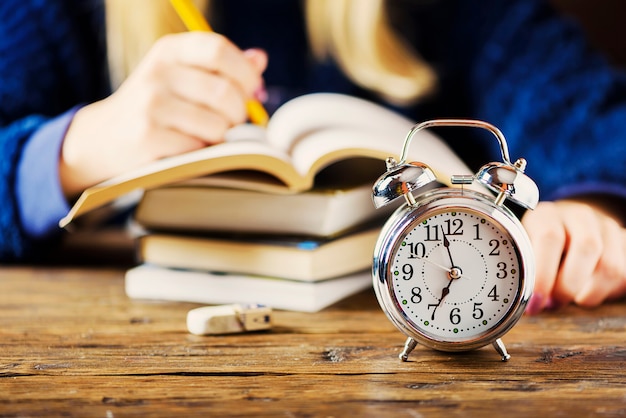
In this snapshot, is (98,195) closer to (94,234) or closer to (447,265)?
(447,265)

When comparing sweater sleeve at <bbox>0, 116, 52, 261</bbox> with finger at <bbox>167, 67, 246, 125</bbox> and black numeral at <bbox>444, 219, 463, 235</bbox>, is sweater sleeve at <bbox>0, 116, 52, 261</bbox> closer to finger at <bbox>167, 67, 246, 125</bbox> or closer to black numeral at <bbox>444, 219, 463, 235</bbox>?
finger at <bbox>167, 67, 246, 125</bbox>

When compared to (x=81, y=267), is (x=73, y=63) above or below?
above

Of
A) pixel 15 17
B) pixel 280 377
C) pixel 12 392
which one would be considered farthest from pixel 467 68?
pixel 12 392

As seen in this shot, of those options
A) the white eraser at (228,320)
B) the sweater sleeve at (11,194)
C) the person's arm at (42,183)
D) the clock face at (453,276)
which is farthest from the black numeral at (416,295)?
the sweater sleeve at (11,194)

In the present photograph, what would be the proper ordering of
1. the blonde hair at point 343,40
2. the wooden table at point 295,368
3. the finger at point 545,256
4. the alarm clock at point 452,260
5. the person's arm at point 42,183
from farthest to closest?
the blonde hair at point 343,40
the person's arm at point 42,183
the finger at point 545,256
the alarm clock at point 452,260
the wooden table at point 295,368

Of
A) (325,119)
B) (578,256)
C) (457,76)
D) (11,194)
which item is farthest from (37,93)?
(578,256)

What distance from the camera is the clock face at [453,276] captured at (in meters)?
0.71

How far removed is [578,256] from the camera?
85 cm

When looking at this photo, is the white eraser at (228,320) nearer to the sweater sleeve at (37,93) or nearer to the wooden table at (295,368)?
the wooden table at (295,368)

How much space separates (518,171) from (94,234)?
1197 millimetres

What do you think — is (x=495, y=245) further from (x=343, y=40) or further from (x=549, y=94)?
(x=343, y=40)

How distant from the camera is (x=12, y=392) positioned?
622 millimetres

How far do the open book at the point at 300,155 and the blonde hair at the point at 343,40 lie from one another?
24.1 inches

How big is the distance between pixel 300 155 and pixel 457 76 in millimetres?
1120
